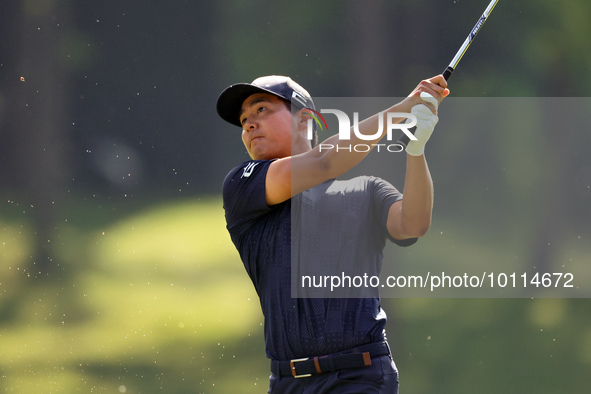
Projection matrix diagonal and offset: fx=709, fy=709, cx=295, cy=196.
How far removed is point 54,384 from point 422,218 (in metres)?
4.93

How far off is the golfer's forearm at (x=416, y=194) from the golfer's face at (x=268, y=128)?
50 cm

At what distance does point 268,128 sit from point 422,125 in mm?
574

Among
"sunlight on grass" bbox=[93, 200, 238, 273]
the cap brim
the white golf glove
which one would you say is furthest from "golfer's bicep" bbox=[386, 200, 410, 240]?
"sunlight on grass" bbox=[93, 200, 238, 273]

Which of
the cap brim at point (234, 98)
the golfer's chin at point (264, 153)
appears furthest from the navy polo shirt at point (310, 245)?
the cap brim at point (234, 98)

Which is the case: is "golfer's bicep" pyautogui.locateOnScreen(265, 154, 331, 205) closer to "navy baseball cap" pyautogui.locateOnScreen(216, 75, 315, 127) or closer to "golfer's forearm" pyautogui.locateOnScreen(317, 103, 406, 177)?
"golfer's forearm" pyautogui.locateOnScreen(317, 103, 406, 177)

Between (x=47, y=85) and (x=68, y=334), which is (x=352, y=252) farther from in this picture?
(x=47, y=85)

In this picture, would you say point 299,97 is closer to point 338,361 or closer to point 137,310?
point 338,361

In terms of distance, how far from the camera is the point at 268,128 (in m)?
2.40

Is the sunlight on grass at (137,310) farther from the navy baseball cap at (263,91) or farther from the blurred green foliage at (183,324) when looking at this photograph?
the navy baseball cap at (263,91)

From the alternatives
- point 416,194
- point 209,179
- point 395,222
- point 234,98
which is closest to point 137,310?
point 209,179

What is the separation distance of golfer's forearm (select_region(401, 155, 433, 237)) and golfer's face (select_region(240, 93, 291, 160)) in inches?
19.7

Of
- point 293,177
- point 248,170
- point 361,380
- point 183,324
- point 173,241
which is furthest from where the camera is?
point 173,241

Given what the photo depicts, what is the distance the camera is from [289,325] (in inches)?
81.7

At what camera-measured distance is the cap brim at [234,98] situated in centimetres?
239
